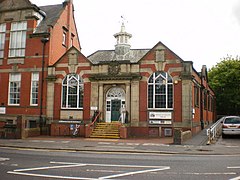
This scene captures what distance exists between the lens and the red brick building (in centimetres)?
2353

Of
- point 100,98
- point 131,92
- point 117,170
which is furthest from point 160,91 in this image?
point 117,170

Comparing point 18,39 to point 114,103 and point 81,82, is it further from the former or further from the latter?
point 114,103

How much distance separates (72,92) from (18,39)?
28.4ft

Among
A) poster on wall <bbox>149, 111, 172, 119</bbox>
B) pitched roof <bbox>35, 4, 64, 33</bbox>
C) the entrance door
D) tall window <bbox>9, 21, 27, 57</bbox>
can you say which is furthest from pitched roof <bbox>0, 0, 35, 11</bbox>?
poster on wall <bbox>149, 111, 172, 119</bbox>

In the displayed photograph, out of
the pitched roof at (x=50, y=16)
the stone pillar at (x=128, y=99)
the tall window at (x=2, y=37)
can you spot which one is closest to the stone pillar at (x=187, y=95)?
the stone pillar at (x=128, y=99)

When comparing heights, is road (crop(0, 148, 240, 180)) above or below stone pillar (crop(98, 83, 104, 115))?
below

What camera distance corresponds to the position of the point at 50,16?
30.8m

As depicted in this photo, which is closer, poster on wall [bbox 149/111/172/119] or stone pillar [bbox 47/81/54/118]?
poster on wall [bbox 149/111/172/119]

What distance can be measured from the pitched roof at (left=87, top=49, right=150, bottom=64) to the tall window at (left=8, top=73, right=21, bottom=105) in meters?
7.95

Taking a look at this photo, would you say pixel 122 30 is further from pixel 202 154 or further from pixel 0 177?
pixel 0 177

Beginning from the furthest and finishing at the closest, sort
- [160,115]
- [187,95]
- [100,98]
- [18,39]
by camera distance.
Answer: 1. [18,39]
2. [100,98]
3. [160,115]
4. [187,95]

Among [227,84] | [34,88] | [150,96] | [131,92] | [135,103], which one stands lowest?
[135,103]

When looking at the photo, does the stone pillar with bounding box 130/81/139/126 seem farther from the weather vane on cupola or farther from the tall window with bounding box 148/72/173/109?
the weather vane on cupola

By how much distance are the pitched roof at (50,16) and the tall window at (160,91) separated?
1230 cm
